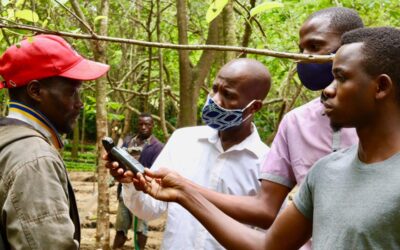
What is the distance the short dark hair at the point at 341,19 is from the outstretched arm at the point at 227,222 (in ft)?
2.89

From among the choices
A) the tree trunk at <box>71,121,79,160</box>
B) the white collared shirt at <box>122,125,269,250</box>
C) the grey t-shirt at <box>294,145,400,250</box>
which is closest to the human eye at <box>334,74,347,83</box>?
the grey t-shirt at <box>294,145,400,250</box>

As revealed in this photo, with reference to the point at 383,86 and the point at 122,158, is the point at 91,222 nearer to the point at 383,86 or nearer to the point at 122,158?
the point at 122,158

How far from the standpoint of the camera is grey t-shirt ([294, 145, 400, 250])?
1619 millimetres

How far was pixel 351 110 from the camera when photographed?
176 cm

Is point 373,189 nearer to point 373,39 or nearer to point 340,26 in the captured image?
point 373,39

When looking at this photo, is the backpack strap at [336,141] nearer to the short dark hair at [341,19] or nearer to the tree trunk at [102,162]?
the short dark hair at [341,19]

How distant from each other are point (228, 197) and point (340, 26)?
89 cm

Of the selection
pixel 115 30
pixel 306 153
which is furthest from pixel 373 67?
pixel 115 30

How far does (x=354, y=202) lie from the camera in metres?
1.70

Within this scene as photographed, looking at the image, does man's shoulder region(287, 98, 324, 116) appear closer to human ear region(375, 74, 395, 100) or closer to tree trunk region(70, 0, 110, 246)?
human ear region(375, 74, 395, 100)

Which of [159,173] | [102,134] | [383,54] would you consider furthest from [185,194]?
[102,134]

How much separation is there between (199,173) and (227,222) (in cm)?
91

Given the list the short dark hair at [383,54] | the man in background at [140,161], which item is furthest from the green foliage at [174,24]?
the man in background at [140,161]

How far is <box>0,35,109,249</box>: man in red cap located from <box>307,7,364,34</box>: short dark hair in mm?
1041
